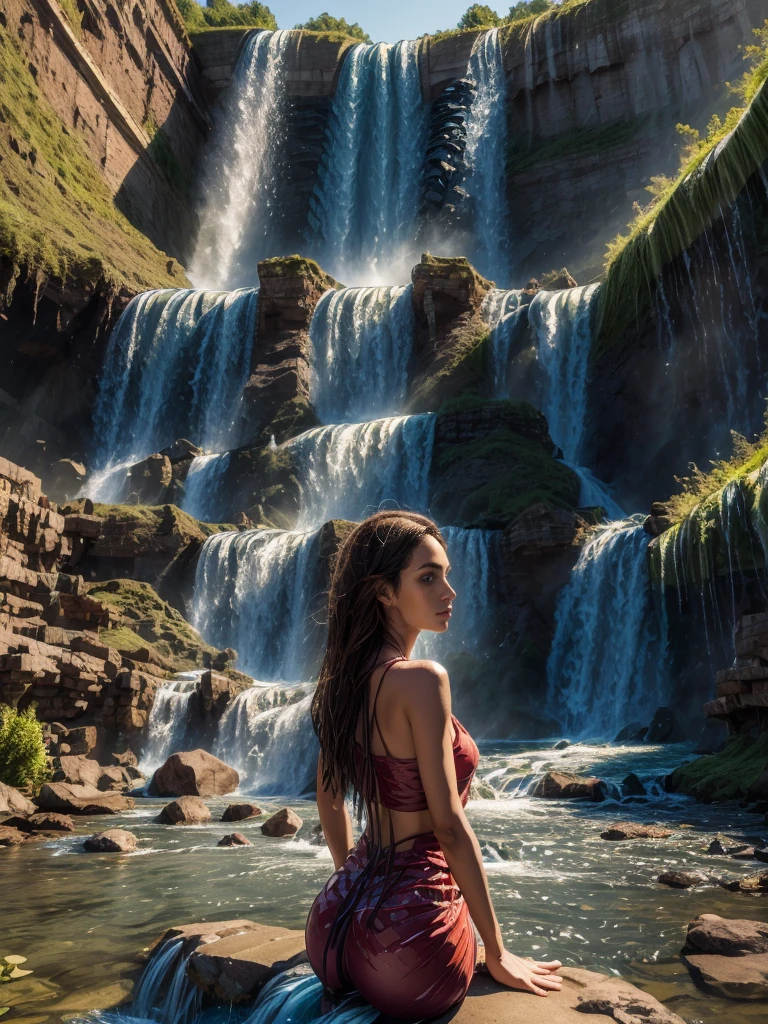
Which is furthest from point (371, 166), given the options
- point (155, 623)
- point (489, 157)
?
point (155, 623)

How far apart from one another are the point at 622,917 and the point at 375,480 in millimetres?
25808

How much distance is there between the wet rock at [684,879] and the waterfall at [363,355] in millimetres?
30714

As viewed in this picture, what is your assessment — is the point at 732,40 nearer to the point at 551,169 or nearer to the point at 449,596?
the point at 551,169

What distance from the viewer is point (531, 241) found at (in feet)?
162

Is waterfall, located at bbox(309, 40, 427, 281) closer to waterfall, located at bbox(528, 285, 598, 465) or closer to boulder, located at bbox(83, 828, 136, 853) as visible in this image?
waterfall, located at bbox(528, 285, 598, 465)

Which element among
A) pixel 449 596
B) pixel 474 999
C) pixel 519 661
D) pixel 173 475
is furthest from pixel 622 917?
pixel 173 475

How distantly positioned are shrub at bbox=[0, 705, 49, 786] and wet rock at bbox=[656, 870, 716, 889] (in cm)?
936

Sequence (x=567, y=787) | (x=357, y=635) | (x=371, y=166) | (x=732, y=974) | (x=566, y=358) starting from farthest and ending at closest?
(x=371, y=166), (x=566, y=358), (x=567, y=787), (x=732, y=974), (x=357, y=635)

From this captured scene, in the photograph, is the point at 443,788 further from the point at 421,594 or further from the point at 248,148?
the point at 248,148

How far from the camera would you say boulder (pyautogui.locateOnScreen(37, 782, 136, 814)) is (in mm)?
12852

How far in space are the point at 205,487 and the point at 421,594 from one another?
31.7 m

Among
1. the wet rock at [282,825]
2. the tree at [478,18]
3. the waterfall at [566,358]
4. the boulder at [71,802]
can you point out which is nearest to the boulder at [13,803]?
the boulder at [71,802]

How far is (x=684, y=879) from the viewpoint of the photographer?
6.85m

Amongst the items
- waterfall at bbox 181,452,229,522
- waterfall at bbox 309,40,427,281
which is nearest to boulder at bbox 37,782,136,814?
waterfall at bbox 181,452,229,522
